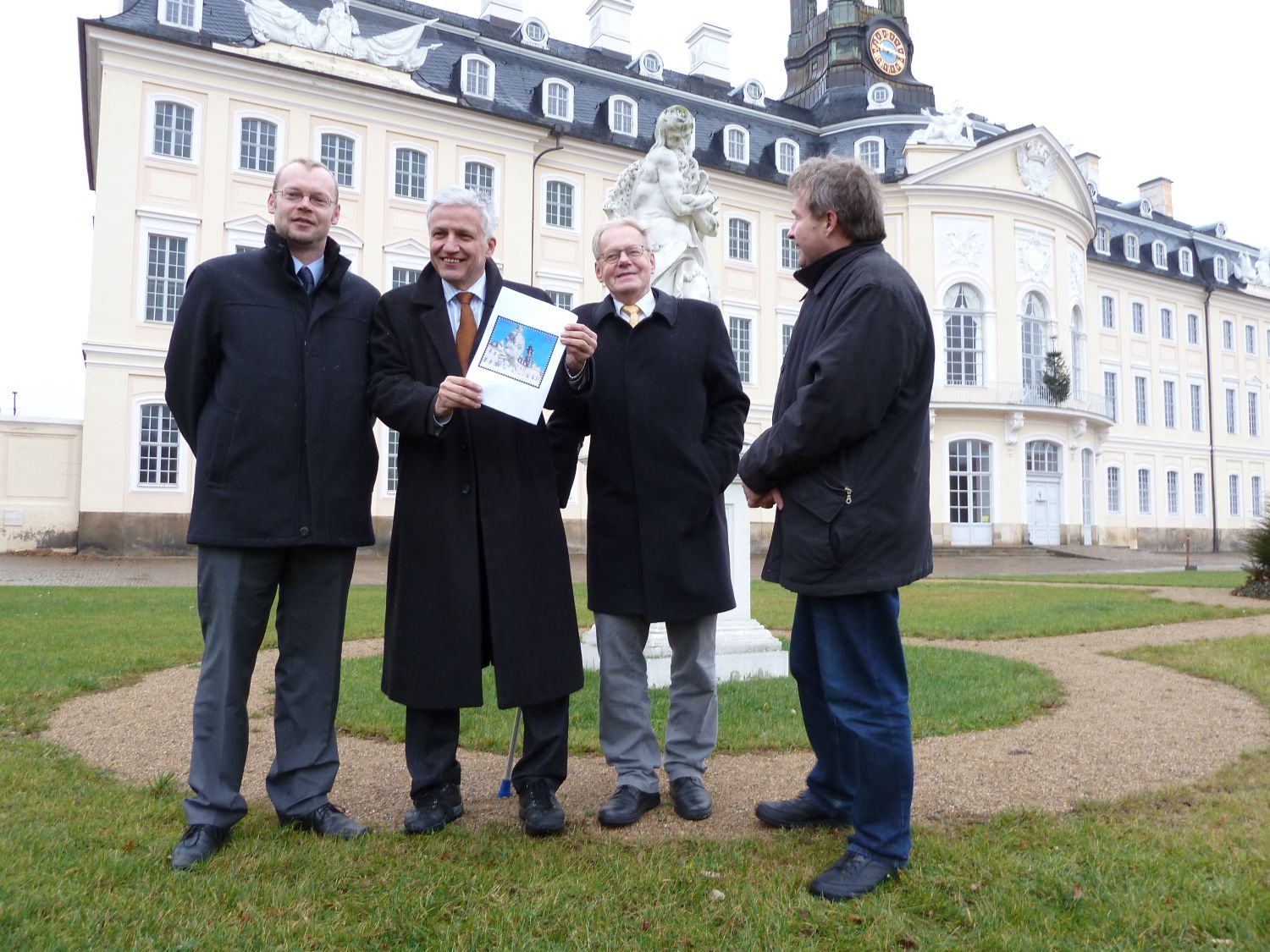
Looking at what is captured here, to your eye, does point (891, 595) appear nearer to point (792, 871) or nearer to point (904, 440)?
point (904, 440)

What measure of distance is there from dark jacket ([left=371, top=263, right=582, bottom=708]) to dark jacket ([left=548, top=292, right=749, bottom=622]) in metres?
0.26

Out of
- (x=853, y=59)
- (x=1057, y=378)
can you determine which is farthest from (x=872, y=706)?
(x=853, y=59)

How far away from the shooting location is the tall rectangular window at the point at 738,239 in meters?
30.1

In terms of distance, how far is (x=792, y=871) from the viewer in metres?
2.99

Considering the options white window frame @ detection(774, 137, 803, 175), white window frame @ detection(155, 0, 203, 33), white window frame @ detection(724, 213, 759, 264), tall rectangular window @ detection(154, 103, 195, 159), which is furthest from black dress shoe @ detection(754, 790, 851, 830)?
white window frame @ detection(774, 137, 803, 175)

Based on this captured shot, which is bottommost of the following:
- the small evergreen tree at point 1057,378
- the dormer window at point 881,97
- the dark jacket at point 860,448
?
the dark jacket at point 860,448

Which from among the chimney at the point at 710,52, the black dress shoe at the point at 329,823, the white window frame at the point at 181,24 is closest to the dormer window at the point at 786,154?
the chimney at the point at 710,52

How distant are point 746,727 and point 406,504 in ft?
7.57

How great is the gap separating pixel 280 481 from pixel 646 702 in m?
1.59

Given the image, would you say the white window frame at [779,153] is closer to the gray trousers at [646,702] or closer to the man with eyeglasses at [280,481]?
the gray trousers at [646,702]

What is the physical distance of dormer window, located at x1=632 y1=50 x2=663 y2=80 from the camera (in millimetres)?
31016

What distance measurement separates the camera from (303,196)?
348cm

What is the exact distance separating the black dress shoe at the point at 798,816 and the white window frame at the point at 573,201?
81.3 feet

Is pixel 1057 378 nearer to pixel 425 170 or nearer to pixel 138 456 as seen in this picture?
pixel 425 170
